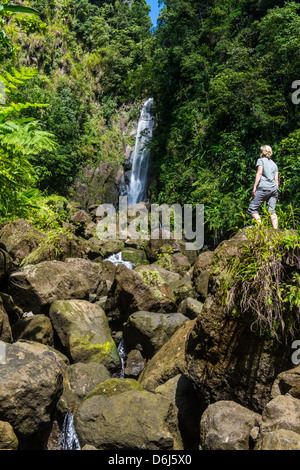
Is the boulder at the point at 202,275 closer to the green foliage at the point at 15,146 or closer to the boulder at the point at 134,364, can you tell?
the boulder at the point at 134,364

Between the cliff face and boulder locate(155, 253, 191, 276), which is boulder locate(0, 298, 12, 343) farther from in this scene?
boulder locate(155, 253, 191, 276)

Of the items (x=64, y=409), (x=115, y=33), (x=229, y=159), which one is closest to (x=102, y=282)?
(x=64, y=409)

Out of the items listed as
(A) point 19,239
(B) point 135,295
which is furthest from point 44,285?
(A) point 19,239

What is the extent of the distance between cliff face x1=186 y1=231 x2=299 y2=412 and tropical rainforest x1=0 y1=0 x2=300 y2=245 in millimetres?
1368

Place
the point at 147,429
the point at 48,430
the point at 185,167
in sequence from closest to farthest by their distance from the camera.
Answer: the point at 147,429 → the point at 48,430 → the point at 185,167

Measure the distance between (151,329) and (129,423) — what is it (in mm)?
3035

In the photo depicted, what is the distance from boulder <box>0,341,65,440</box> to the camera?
4266 millimetres

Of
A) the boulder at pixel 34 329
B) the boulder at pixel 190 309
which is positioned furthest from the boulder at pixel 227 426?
the boulder at pixel 190 309

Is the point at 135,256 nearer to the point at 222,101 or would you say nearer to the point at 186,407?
the point at 222,101

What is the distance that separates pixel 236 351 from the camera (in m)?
3.92

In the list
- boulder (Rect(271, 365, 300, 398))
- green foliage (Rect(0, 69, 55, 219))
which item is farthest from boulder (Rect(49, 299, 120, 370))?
boulder (Rect(271, 365, 300, 398))

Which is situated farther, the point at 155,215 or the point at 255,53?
the point at 155,215

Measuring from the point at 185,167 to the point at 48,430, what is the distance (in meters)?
13.5
